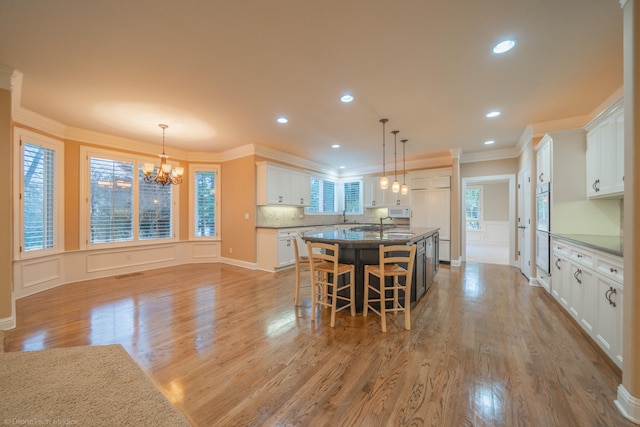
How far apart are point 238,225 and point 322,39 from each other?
466 cm

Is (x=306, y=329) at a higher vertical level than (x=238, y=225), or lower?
lower

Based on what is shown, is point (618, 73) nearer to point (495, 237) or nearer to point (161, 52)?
point (161, 52)

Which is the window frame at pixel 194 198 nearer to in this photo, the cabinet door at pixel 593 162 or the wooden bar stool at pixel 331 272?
the wooden bar stool at pixel 331 272

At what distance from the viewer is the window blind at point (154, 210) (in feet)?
17.8

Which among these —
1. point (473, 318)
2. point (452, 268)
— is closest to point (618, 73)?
point (473, 318)

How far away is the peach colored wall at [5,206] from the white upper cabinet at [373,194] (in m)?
6.87

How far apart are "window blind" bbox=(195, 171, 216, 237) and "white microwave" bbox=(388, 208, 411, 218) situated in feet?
15.9

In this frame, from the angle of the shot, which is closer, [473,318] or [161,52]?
[161,52]

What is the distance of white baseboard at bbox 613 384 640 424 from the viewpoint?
1.55 m

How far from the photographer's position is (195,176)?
20.4ft

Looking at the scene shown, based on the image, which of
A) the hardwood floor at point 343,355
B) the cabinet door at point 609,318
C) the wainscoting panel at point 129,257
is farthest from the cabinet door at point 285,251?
the cabinet door at point 609,318

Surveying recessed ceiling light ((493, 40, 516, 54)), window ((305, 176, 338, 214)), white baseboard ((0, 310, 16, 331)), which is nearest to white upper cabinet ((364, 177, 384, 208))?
window ((305, 176, 338, 214))

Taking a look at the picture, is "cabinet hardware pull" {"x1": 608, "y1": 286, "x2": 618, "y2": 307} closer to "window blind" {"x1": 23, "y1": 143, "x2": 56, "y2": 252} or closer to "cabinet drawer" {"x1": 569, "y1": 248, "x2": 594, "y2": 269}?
"cabinet drawer" {"x1": 569, "y1": 248, "x2": 594, "y2": 269}

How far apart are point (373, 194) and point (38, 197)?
7059 millimetres
